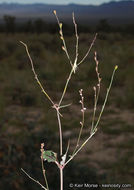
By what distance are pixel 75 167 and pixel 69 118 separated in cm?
440

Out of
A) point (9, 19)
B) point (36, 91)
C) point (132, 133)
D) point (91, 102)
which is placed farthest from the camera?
point (9, 19)

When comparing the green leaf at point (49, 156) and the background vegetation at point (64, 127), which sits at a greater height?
the green leaf at point (49, 156)

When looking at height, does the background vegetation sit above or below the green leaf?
below

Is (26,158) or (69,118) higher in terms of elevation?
(26,158)

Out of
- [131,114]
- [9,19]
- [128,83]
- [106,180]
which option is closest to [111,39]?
[9,19]

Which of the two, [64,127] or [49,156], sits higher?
[49,156]

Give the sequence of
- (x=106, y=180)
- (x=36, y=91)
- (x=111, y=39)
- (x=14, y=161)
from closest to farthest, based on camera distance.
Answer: (x=14, y=161)
(x=106, y=180)
(x=36, y=91)
(x=111, y=39)

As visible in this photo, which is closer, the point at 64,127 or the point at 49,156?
the point at 49,156

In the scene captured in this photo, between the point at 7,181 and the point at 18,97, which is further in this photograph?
the point at 18,97

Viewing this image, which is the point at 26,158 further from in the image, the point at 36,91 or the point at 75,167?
the point at 36,91

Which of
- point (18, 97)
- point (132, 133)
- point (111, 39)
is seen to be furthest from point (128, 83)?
point (111, 39)

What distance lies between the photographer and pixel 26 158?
11.7ft

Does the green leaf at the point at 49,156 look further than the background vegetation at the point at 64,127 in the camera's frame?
No

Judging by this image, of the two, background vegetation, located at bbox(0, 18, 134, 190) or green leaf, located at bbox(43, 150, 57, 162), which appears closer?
green leaf, located at bbox(43, 150, 57, 162)
